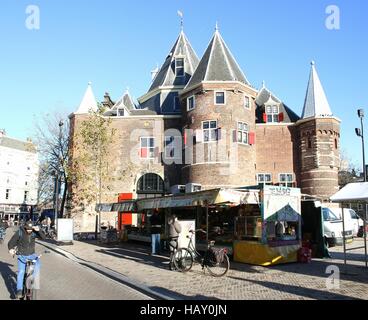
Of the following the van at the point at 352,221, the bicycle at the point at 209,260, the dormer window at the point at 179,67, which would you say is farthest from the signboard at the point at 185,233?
the dormer window at the point at 179,67

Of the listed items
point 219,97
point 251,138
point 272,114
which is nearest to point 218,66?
point 219,97

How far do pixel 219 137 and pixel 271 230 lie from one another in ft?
63.3

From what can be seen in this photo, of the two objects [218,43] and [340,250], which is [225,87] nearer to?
[218,43]

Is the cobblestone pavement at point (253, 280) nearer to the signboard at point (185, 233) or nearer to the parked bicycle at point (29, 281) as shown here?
the signboard at point (185, 233)

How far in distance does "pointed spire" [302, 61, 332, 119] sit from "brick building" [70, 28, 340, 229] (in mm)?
94

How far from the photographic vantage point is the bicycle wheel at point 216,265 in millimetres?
11672

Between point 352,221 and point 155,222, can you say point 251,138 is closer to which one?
point 352,221

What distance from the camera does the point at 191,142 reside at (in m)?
34.4

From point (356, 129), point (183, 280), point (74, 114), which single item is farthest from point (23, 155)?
point (183, 280)

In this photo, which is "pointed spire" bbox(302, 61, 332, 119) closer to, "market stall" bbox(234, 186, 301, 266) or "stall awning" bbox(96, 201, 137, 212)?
"stall awning" bbox(96, 201, 137, 212)

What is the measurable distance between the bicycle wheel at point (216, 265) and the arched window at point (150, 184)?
26.1 metres

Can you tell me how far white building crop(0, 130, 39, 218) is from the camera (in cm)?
7175

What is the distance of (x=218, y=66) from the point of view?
35344 mm

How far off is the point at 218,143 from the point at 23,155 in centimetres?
5699
